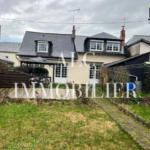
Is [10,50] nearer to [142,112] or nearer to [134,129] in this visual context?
[142,112]

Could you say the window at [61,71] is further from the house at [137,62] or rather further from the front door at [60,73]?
the house at [137,62]

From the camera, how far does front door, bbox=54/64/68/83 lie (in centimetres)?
1567

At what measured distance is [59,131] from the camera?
12.3ft

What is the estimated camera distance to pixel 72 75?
51.7ft

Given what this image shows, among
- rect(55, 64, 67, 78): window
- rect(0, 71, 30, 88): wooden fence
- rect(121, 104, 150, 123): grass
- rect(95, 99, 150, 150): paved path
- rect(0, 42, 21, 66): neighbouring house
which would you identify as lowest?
rect(95, 99, 150, 150): paved path

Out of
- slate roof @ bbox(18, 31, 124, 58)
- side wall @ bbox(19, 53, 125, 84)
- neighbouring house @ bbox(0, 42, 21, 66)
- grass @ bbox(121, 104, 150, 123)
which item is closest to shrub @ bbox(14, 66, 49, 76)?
side wall @ bbox(19, 53, 125, 84)

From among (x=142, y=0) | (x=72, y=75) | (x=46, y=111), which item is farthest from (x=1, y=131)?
(x=142, y=0)

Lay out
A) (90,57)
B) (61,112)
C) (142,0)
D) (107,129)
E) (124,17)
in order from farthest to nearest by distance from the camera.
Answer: (124,17) → (90,57) → (142,0) → (61,112) → (107,129)

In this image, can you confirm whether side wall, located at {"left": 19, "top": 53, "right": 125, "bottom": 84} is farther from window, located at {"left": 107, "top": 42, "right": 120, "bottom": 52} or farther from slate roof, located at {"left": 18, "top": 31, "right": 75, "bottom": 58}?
slate roof, located at {"left": 18, "top": 31, "right": 75, "bottom": 58}

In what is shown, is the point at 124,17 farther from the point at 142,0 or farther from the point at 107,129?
the point at 107,129

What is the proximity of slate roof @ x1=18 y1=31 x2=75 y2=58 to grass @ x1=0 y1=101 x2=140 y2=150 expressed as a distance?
10738mm

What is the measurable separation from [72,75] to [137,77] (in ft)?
24.2

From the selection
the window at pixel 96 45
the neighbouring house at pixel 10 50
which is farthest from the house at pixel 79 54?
the neighbouring house at pixel 10 50

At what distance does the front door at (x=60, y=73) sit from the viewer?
51.4 feet
